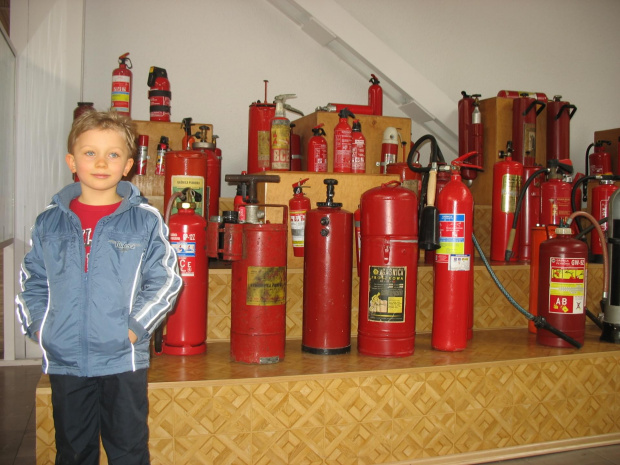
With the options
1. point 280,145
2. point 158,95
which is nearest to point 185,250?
point 280,145

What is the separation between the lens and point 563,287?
2.78m

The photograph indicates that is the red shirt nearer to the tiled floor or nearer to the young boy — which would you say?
the young boy

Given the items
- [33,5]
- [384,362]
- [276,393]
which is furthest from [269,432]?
[33,5]

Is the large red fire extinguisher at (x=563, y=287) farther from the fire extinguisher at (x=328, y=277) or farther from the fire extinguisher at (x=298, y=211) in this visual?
the fire extinguisher at (x=298, y=211)

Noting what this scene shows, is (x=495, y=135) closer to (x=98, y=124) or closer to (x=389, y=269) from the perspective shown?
(x=389, y=269)

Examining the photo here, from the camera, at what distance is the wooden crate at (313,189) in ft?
9.93

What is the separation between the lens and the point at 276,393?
219 cm

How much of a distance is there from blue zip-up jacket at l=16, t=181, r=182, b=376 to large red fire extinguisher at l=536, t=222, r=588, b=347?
6.12 feet

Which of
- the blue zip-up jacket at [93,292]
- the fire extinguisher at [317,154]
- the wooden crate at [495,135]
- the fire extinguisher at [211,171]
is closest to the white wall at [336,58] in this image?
the wooden crate at [495,135]

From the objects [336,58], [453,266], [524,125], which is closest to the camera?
[453,266]

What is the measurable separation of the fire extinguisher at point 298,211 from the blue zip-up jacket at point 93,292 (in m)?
1.21

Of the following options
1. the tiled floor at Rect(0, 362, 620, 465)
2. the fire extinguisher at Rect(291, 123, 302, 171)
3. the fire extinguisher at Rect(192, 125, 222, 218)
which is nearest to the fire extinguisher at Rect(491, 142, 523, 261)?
the fire extinguisher at Rect(291, 123, 302, 171)

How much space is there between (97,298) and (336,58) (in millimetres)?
3840

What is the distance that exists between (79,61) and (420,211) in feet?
9.05
